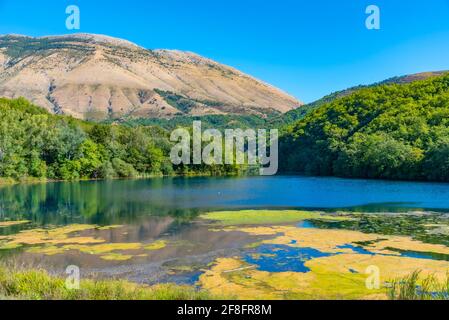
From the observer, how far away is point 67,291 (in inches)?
475

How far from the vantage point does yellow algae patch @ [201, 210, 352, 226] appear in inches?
1205

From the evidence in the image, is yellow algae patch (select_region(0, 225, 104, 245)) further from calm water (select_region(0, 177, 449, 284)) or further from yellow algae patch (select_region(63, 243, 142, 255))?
yellow algae patch (select_region(63, 243, 142, 255))

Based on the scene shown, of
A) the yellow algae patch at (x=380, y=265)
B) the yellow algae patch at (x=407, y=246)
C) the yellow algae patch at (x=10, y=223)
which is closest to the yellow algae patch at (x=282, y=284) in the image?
the yellow algae patch at (x=380, y=265)

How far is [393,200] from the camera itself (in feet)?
141

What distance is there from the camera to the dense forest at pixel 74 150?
77562 millimetres

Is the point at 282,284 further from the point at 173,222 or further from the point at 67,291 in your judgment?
the point at 173,222

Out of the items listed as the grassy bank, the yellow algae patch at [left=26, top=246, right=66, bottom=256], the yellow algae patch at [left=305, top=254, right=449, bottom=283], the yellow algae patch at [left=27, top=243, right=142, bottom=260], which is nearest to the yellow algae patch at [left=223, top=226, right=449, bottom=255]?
the yellow algae patch at [left=305, top=254, right=449, bottom=283]

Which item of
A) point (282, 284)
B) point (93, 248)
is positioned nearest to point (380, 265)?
point (282, 284)

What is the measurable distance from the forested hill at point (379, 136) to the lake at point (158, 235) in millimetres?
27768

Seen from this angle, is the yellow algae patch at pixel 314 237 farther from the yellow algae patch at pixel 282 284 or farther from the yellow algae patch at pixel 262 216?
the yellow algae patch at pixel 282 284

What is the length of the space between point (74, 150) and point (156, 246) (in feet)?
219

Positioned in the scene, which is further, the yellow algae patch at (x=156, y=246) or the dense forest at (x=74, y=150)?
the dense forest at (x=74, y=150)
